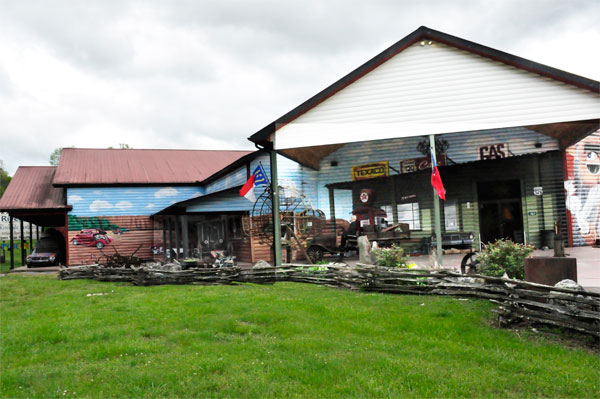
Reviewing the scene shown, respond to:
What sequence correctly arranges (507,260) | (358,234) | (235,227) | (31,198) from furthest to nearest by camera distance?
1. (31,198)
2. (235,227)
3. (358,234)
4. (507,260)

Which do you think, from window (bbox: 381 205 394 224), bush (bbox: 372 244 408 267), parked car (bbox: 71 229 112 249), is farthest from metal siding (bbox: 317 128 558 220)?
parked car (bbox: 71 229 112 249)

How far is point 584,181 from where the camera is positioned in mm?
14141

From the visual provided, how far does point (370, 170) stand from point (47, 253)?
20.2m

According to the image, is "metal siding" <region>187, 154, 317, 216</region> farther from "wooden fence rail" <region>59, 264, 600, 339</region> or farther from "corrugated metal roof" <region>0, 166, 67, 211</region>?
"corrugated metal roof" <region>0, 166, 67, 211</region>

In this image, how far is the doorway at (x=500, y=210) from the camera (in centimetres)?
1584

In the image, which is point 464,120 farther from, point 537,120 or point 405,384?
point 405,384

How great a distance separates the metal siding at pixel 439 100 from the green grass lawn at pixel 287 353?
581cm

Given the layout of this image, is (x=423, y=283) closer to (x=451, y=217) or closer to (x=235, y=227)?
(x=451, y=217)

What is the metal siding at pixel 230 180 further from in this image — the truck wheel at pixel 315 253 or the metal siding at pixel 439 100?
the metal siding at pixel 439 100

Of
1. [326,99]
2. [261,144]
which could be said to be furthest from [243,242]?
[326,99]

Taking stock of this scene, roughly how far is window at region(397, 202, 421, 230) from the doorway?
2.41 m

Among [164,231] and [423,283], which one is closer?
[423,283]

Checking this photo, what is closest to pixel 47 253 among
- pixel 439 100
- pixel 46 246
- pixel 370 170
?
pixel 46 246

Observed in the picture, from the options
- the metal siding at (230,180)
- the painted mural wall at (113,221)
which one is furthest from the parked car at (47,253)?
the metal siding at (230,180)
